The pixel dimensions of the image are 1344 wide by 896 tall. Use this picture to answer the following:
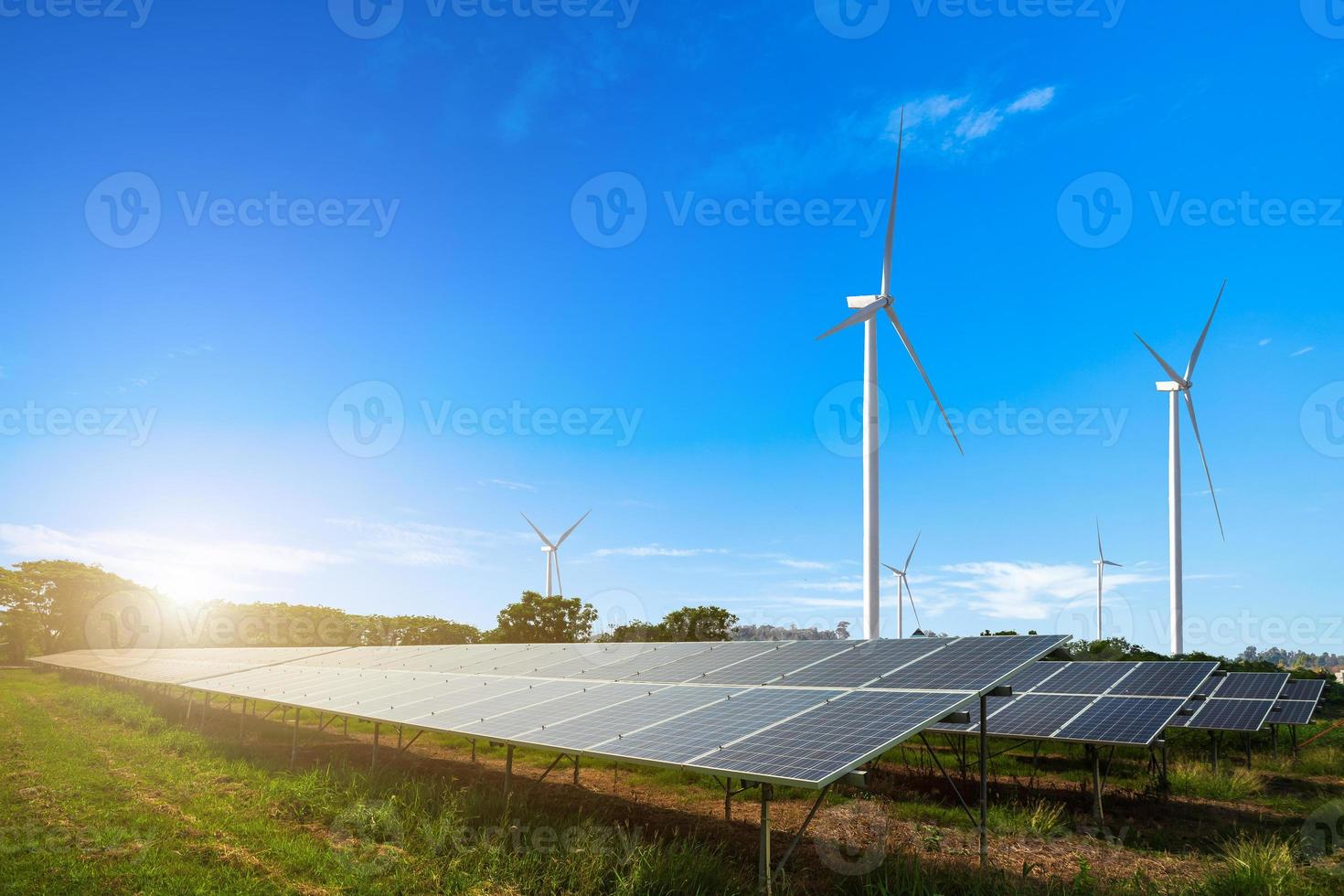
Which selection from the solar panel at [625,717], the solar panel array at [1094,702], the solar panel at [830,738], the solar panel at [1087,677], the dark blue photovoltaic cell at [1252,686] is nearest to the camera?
the solar panel at [830,738]

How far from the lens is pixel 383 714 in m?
21.9

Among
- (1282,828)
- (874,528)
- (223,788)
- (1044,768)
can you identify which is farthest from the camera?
(874,528)

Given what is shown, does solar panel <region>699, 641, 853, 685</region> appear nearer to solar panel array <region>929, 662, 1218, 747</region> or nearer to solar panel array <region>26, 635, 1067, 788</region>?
solar panel array <region>26, 635, 1067, 788</region>

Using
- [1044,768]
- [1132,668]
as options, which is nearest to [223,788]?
[1044,768]

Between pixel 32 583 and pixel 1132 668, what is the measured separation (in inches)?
4510

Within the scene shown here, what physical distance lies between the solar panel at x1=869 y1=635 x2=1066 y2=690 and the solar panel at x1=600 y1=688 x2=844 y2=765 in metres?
1.58

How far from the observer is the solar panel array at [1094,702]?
850 inches

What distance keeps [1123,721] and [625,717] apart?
1520cm

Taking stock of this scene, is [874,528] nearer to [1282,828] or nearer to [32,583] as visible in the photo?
[1282,828]

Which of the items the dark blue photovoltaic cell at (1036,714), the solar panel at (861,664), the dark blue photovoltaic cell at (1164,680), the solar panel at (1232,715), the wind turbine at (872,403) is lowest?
the solar panel at (1232,715)

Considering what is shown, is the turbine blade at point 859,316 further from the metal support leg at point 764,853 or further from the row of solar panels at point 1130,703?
the metal support leg at point 764,853

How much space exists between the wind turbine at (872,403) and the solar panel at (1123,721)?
29.3 feet

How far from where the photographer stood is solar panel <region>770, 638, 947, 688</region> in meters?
17.3

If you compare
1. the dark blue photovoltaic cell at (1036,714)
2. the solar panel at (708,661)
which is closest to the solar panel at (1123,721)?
the dark blue photovoltaic cell at (1036,714)
